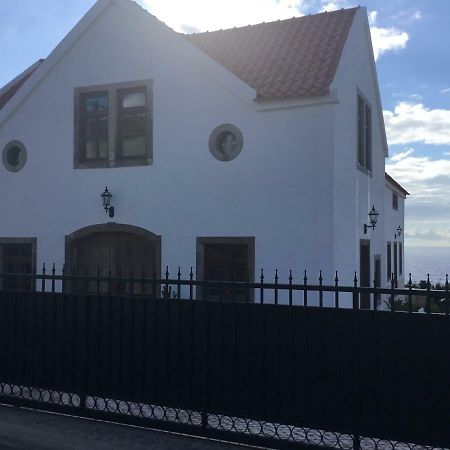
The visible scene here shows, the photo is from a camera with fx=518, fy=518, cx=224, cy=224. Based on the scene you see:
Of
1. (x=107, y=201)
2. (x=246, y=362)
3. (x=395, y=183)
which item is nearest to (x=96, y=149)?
(x=107, y=201)

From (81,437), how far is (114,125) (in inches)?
355

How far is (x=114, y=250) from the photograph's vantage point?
13.5m

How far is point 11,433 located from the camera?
6.11 metres

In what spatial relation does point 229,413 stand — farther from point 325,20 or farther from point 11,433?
point 325,20

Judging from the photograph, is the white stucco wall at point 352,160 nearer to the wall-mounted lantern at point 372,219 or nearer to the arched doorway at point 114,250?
the wall-mounted lantern at point 372,219

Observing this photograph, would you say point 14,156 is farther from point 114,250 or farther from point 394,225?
point 394,225

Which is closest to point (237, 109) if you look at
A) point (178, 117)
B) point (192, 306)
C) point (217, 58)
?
point (178, 117)

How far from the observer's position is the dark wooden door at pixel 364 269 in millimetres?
14508

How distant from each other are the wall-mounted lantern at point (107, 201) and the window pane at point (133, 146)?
1.09 meters

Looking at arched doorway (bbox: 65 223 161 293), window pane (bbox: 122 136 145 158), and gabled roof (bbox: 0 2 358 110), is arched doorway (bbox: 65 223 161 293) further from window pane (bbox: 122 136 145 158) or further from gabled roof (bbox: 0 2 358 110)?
gabled roof (bbox: 0 2 358 110)

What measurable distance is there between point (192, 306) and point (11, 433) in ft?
8.57

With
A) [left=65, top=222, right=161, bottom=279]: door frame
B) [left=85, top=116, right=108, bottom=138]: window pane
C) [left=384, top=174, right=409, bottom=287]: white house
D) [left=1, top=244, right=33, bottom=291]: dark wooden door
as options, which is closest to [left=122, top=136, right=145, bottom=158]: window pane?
[left=85, top=116, right=108, bottom=138]: window pane

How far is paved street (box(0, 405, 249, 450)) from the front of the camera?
18.6 feet

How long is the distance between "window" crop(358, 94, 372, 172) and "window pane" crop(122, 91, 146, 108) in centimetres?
607
